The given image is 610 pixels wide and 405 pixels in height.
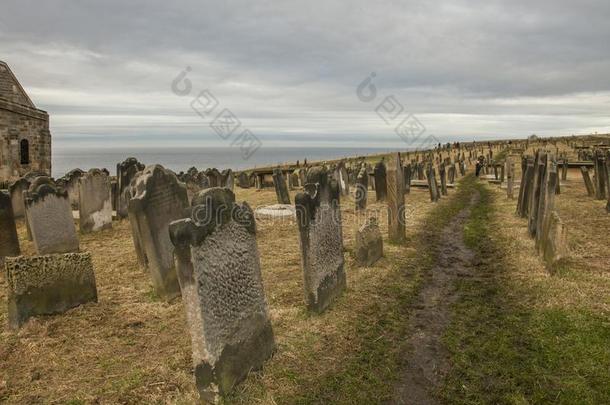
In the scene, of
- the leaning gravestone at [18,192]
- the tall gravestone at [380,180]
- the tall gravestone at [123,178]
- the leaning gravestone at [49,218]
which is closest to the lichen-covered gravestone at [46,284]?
the leaning gravestone at [49,218]

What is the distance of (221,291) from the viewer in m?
4.59

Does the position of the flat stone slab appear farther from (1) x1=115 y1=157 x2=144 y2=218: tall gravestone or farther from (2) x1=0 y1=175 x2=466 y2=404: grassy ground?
(2) x1=0 y1=175 x2=466 y2=404: grassy ground

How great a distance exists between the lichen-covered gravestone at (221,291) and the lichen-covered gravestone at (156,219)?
2375mm

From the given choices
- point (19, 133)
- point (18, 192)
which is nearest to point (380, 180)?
point (18, 192)

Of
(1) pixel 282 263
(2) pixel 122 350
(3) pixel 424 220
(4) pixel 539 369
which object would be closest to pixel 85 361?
(2) pixel 122 350

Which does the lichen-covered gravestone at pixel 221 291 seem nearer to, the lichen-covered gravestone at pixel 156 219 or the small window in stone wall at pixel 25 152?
the lichen-covered gravestone at pixel 156 219

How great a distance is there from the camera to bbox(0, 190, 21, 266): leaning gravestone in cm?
874

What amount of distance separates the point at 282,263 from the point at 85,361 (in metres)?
4.46

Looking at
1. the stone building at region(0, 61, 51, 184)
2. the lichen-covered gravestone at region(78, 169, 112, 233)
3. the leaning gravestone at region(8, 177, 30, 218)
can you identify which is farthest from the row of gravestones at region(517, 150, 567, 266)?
the stone building at region(0, 61, 51, 184)

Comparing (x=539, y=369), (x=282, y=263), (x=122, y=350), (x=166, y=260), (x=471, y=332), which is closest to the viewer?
(x=539, y=369)

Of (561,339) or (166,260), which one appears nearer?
(561,339)

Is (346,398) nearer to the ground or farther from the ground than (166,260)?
nearer to the ground

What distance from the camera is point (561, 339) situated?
17.8ft

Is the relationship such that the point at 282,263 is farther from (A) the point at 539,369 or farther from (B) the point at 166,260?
(A) the point at 539,369
